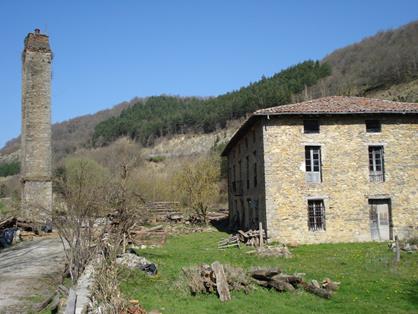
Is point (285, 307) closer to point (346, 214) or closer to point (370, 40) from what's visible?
point (346, 214)

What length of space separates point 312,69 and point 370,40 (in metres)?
20.2

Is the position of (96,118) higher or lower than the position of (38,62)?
higher

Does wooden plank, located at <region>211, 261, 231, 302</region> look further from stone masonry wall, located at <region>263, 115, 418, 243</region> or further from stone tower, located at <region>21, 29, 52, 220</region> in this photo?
stone tower, located at <region>21, 29, 52, 220</region>

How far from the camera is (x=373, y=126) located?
23062 millimetres

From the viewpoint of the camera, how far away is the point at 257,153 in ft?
77.6

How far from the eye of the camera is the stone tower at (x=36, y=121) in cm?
2870

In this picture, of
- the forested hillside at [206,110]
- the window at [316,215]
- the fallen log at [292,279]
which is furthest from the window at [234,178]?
the forested hillside at [206,110]

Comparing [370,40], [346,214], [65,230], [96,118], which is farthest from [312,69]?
[65,230]

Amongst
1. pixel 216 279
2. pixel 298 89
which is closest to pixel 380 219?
pixel 216 279

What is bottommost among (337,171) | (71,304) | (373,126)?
(71,304)

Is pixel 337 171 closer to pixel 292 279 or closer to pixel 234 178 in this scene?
pixel 292 279

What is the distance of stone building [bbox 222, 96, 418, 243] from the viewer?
21.8 meters

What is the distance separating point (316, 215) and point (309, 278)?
9.36 meters

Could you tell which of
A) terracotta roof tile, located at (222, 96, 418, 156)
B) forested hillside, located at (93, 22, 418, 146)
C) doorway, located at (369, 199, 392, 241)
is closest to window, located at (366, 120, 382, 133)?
terracotta roof tile, located at (222, 96, 418, 156)
